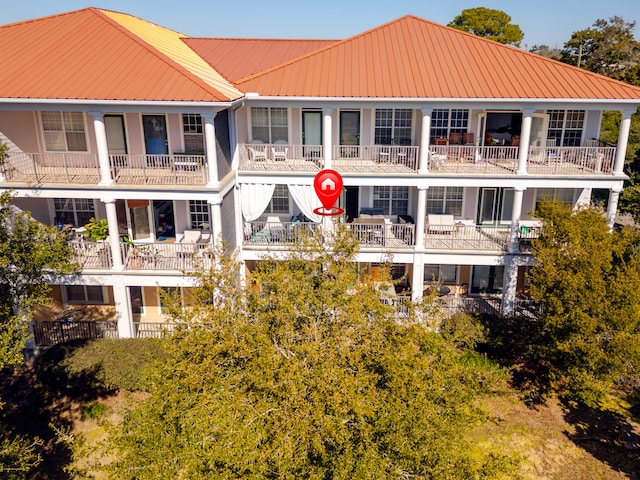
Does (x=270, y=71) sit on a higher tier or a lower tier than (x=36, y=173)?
higher

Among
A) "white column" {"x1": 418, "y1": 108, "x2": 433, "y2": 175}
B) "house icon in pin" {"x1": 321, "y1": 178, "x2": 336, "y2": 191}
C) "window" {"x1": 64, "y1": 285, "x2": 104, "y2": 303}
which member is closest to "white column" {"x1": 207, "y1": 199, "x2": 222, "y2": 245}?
"house icon in pin" {"x1": 321, "y1": 178, "x2": 336, "y2": 191}

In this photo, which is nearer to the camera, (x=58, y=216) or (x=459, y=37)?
(x=58, y=216)

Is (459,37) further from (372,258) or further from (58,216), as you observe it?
(58,216)

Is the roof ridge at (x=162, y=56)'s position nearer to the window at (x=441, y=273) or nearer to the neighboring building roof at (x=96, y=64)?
the neighboring building roof at (x=96, y=64)

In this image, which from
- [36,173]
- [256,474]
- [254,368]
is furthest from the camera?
[36,173]

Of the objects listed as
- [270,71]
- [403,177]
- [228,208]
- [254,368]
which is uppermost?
[270,71]

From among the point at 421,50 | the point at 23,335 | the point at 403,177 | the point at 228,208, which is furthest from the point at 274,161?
the point at 23,335

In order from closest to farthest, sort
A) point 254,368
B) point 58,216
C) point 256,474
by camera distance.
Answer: point 256,474
point 254,368
point 58,216
